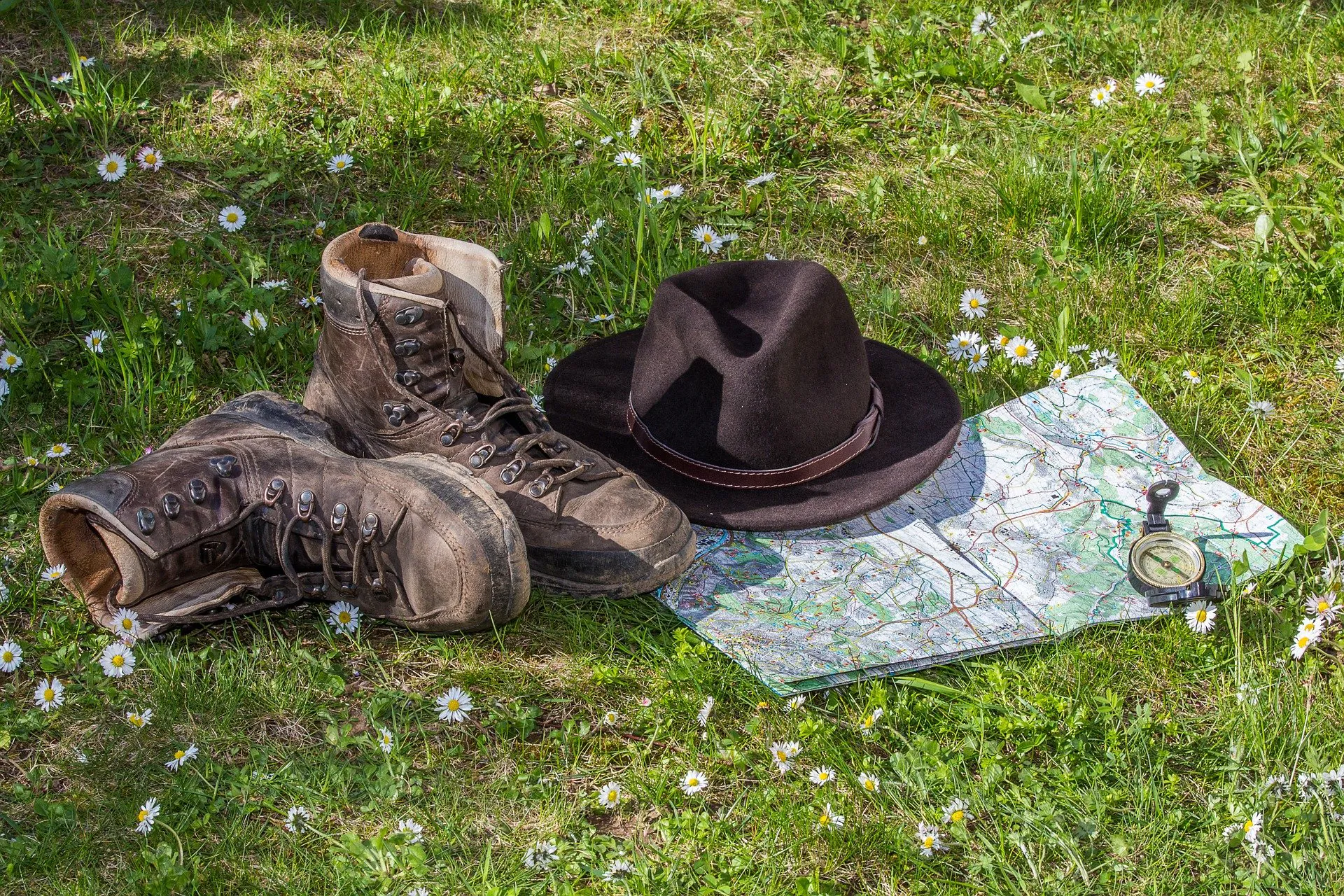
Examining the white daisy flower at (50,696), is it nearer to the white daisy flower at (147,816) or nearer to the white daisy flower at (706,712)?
the white daisy flower at (147,816)

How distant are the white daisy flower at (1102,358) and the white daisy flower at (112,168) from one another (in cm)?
321

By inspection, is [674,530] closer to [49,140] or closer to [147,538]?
[147,538]

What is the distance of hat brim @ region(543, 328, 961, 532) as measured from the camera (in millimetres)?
3088

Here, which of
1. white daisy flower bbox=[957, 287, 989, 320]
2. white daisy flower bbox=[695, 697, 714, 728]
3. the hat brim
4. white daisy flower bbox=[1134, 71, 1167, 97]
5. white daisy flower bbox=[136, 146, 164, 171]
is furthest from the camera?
white daisy flower bbox=[1134, 71, 1167, 97]

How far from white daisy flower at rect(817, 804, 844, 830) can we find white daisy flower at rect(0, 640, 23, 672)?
1.82 m

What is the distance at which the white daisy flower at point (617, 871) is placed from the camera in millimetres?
2322

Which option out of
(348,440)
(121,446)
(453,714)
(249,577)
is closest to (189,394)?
(121,446)

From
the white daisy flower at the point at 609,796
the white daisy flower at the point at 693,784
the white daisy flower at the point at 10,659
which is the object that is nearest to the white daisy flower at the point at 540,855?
the white daisy flower at the point at 609,796

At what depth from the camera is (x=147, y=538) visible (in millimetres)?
2650

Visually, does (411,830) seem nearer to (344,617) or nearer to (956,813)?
(344,617)

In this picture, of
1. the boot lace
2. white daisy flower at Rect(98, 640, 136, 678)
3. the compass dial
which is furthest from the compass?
white daisy flower at Rect(98, 640, 136, 678)

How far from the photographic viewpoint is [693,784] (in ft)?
8.18

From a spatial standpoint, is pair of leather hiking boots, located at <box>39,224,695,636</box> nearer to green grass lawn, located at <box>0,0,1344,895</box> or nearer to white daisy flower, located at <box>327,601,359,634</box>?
white daisy flower, located at <box>327,601,359,634</box>

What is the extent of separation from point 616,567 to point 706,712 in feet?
1.42
